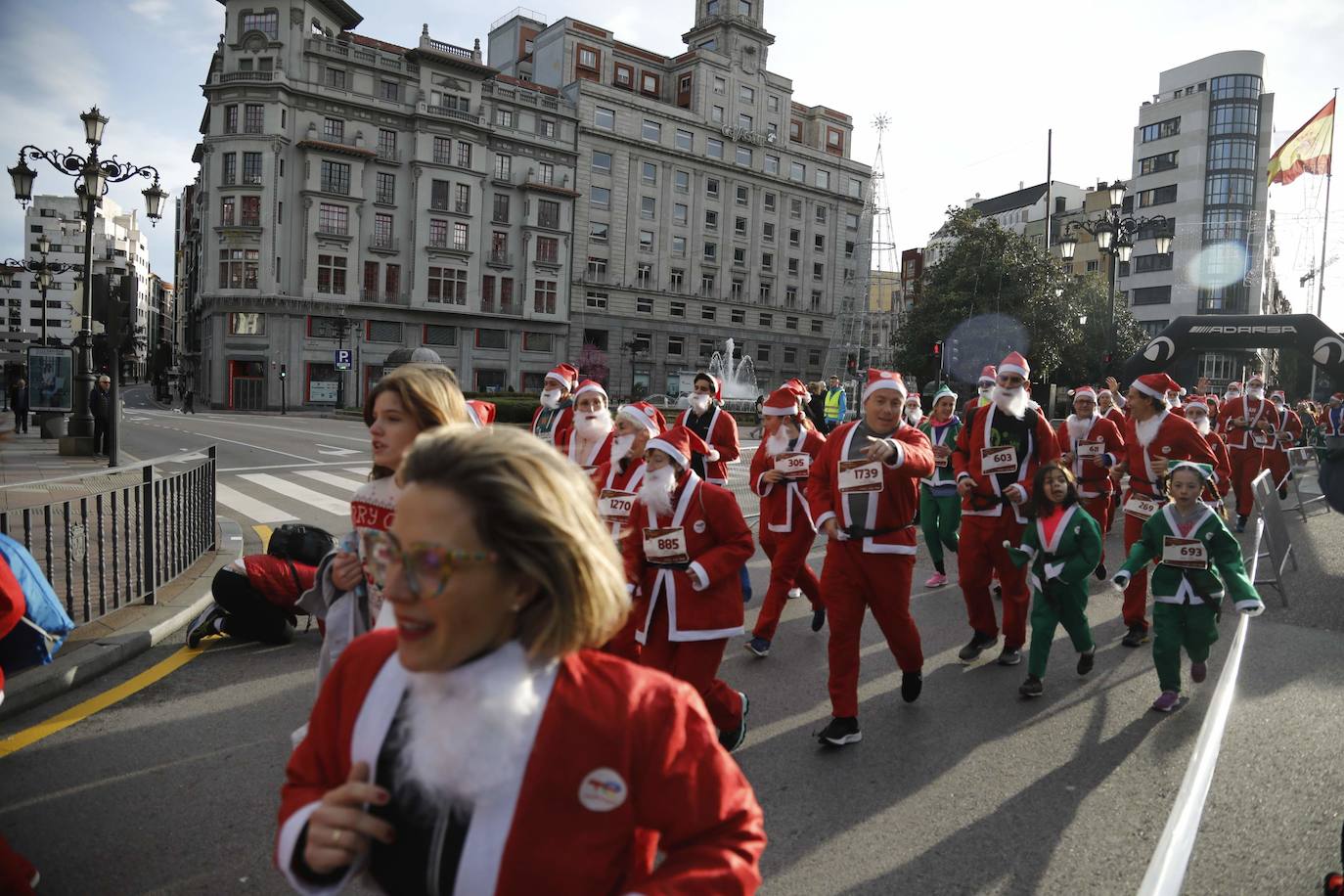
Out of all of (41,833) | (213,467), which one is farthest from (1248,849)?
(213,467)

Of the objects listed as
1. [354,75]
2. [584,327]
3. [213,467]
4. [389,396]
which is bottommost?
[213,467]

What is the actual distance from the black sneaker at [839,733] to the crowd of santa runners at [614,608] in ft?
0.04

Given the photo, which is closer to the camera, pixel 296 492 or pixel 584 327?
Result: pixel 296 492

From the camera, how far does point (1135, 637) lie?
709 cm

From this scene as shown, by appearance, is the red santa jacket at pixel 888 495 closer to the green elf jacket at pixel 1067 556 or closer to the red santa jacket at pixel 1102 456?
the green elf jacket at pixel 1067 556

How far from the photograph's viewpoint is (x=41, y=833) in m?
3.65

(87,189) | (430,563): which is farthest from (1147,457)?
(87,189)

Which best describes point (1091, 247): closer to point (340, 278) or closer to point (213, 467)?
point (340, 278)

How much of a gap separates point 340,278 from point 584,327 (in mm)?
16215

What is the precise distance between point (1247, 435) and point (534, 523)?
15175 mm

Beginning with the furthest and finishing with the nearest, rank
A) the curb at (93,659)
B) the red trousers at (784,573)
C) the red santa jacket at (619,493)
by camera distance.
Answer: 1. the red trousers at (784,573)
2. the red santa jacket at (619,493)
3. the curb at (93,659)

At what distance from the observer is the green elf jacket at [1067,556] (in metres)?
5.95

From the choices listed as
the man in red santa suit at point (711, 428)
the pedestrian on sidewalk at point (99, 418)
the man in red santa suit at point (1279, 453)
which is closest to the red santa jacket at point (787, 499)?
the man in red santa suit at point (711, 428)

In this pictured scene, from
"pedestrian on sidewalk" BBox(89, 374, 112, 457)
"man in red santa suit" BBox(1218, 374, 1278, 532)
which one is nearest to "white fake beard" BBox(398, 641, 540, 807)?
"man in red santa suit" BBox(1218, 374, 1278, 532)
